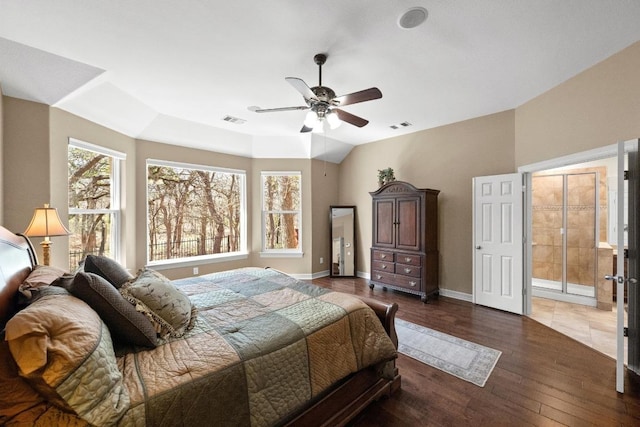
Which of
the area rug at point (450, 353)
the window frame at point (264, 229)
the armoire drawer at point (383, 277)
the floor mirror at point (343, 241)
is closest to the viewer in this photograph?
the area rug at point (450, 353)

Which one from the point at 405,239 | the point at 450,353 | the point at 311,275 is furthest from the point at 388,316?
the point at 311,275

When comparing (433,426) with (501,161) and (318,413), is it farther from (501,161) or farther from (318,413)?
(501,161)

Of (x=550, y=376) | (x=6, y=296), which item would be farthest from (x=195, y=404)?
(x=550, y=376)

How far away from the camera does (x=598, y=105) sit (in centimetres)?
257

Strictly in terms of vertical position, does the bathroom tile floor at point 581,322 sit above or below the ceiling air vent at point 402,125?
below

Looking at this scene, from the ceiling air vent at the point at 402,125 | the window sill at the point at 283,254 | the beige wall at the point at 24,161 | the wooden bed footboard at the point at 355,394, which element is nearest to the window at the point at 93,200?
Answer: the beige wall at the point at 24,161

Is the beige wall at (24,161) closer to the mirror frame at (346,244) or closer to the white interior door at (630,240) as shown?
the mirror frame at (346,244)

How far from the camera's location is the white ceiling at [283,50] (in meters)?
1.90

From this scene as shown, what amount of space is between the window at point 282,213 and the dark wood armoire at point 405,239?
1.66 m

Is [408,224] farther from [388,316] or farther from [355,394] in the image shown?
[355,394]

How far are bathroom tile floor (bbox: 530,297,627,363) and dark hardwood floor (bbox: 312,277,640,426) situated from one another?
189 millimetres

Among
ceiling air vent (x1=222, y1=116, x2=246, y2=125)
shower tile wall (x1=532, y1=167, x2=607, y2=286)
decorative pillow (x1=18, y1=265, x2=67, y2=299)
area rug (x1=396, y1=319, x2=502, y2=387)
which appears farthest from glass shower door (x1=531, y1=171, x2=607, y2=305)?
decorative pillow (x1=18, y1=265, x2=67, y2=299)

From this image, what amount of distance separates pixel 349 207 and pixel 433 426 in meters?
4.24

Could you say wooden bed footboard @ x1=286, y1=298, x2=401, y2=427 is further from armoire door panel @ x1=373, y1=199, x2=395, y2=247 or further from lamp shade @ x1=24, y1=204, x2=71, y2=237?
lamp shade @ x1=24, y1=204, x2=71, y2=237
